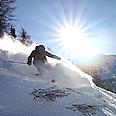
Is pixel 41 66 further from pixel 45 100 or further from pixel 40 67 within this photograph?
pixel 45 100

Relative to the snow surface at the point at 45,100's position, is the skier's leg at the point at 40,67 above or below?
above

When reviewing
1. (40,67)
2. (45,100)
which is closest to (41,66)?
(40,67)

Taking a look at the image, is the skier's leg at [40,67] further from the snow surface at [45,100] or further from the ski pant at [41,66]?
the snow surface at [45,100]

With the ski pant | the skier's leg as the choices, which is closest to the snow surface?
the skier's leg

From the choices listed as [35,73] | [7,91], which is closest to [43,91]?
[7,91]

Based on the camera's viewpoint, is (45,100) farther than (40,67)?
No

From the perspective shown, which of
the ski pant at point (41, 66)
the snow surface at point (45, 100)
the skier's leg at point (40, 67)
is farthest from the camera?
the ski pant at point (41, 66)

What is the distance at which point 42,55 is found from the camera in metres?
13.0

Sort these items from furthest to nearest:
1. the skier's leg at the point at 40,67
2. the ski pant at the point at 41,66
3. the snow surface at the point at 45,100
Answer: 1. the ski pant at the point at 41,66
2. the skier's leg at the point at 40,67
3. the snow surface at the point at 45,100

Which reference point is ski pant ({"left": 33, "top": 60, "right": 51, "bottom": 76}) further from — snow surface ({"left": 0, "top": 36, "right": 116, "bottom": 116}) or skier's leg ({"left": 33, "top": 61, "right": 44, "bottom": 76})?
snow surface ({"left": 0, "top": 36, "right": 116, "bottom": 116})

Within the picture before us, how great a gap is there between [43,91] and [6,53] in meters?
9.10

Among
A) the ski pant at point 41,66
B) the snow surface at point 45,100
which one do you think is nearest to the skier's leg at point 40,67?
the ski pant at point 41,66

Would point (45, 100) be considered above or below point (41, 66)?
below

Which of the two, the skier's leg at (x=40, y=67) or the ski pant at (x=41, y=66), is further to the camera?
the ski pant at (x=41, y=66)
